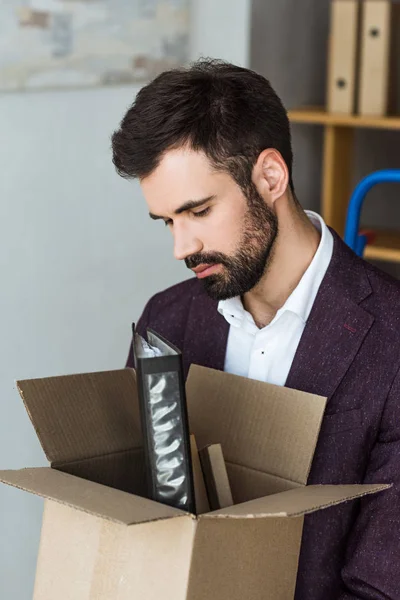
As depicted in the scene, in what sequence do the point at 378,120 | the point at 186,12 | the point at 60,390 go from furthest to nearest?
the point at 378,120
the point at 186,12
the point at 60,390

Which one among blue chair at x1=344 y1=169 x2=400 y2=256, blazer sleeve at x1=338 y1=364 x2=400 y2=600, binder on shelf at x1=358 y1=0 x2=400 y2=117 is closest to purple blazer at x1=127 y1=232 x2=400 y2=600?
blazer sleeve at x1=338 y1=364 x2=400 y2=600

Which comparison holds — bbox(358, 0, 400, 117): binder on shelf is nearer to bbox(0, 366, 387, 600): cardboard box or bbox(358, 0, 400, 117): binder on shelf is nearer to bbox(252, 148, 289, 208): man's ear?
bbox(252, 148, 289, 208): man's ear

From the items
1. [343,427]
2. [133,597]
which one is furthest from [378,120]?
[133,597]

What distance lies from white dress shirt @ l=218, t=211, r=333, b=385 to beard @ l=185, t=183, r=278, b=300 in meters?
0.06

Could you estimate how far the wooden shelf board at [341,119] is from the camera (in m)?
2.31

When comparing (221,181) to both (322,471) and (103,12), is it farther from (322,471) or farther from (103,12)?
(103,12)

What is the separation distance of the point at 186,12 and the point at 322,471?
1237 mm

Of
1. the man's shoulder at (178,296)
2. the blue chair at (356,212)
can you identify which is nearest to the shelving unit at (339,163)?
the blue chair at (356,212)

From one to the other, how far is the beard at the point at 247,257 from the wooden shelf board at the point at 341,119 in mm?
1089

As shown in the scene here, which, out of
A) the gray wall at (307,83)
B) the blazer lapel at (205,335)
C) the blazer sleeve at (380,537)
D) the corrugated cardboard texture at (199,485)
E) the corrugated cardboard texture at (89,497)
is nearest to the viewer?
the corrugated cardboard texture at (89,497)

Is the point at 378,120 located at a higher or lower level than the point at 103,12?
lower

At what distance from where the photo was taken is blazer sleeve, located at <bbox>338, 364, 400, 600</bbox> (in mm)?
1164

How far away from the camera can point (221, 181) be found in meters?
1.25

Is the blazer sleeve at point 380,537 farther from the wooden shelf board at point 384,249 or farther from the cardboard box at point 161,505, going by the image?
the wooden shelf board at point 384,249
